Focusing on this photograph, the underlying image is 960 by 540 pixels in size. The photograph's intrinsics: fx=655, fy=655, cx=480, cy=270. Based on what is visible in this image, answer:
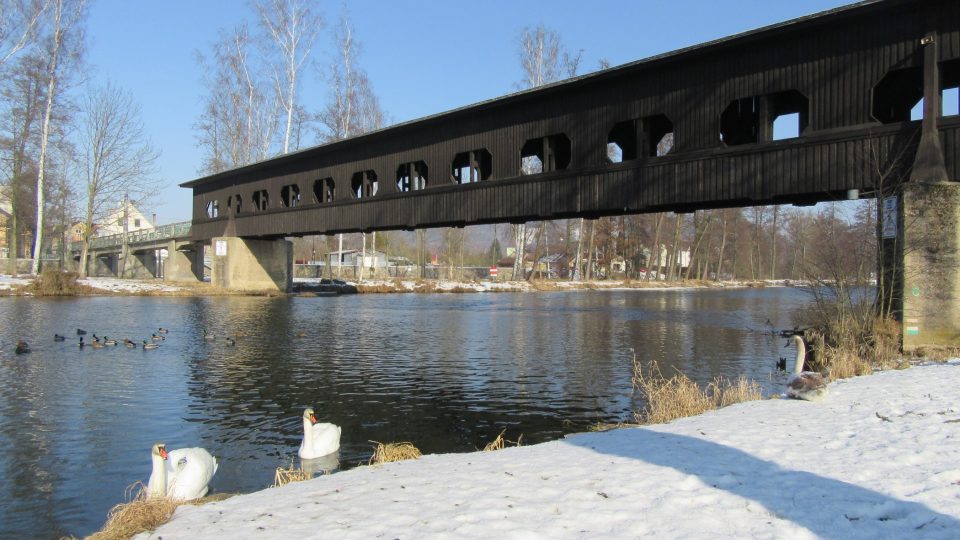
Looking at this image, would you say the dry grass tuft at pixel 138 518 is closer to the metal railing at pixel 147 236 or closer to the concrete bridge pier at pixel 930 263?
the concrete bridge pier at pixel 930 263

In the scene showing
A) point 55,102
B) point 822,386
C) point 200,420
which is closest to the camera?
point 822,386

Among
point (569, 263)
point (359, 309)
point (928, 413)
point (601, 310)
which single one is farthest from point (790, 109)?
point (569, 263)

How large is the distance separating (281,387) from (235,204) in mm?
28393

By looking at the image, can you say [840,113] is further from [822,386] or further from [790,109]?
[822,386]

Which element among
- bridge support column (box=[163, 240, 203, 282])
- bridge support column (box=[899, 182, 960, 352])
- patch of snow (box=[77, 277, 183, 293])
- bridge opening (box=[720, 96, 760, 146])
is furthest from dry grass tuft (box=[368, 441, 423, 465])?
bridge support column (box=[163, 240, 203, 282])

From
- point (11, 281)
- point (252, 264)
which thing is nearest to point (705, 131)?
point (252, 264)

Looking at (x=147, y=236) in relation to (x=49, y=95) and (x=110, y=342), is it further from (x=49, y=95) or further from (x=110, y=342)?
(x=110, y=342)

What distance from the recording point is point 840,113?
14.0 metres

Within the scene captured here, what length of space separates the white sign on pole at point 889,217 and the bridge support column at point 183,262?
46.6 metres

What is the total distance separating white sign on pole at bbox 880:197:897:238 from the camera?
495 inches

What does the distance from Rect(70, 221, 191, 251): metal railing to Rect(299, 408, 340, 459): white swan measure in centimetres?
4098

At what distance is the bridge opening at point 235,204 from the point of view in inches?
1508

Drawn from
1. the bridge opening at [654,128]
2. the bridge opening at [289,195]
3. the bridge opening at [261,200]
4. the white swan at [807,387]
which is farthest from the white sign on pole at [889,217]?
the bridge opening at [261,200]

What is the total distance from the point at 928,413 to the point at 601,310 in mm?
26570
